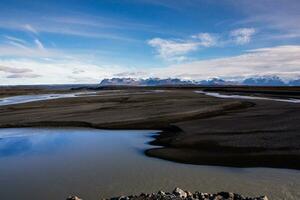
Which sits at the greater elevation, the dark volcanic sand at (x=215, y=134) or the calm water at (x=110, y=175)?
the dark volcanic sand at (x=215, y=134)

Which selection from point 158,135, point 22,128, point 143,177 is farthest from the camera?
point 22,128

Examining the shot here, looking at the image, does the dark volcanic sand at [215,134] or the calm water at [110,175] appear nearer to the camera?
the calm water at [110,175]

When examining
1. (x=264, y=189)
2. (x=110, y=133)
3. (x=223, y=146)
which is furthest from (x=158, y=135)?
(x=264, y=189)

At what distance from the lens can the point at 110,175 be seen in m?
16.2

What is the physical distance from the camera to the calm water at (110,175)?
45.6ft

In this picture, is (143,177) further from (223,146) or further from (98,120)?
(98,120)

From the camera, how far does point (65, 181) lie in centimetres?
1543

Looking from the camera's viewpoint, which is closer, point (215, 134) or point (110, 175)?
point (110, 175)

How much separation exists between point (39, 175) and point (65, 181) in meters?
1.96

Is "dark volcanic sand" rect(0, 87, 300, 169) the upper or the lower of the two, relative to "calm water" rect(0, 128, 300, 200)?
upper

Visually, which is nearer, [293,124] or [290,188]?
[290,188]

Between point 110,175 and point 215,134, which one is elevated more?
point 215,134

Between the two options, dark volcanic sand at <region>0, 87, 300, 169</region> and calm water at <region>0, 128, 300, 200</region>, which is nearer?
calm water at <region>0, 128, 300, 200</region>

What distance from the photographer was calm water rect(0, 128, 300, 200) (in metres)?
13.9
